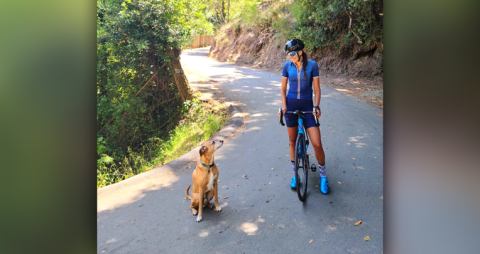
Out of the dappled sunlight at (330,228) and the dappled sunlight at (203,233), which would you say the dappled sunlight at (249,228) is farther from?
the dappled sunlight at (330,228)

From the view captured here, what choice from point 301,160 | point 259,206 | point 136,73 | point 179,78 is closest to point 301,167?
point 301,160

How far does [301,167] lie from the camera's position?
5172 millimetres

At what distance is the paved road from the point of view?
4.32 m

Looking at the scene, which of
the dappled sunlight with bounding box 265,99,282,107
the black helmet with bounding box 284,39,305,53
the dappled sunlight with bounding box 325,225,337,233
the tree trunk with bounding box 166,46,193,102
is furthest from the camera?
the tree trunk with bounding box 166,46,193,102

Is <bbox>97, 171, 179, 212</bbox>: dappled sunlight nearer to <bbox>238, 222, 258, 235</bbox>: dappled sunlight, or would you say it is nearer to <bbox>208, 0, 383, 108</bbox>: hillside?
<bbox>238, 222, 258, 235</bbox>: dappled sunlight

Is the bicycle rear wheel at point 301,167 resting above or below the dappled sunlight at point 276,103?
below

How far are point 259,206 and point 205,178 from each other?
96cm

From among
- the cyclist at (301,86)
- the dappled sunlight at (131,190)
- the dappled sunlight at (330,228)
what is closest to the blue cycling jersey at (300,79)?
the cyclist at (301,86)

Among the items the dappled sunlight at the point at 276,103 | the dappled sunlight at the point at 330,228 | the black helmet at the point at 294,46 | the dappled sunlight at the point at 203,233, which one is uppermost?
the black helmet at the point at 294,46

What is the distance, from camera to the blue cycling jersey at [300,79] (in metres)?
5.07

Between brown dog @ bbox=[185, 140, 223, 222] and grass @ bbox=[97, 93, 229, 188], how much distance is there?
4648 mm

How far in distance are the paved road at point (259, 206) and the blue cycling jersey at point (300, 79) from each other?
1475mm

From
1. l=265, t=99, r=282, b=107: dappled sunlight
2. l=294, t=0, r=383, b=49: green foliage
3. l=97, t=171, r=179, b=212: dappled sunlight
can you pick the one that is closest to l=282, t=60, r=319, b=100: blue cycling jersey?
l=97, t=171, r=179, b=212: dappled sunlight
